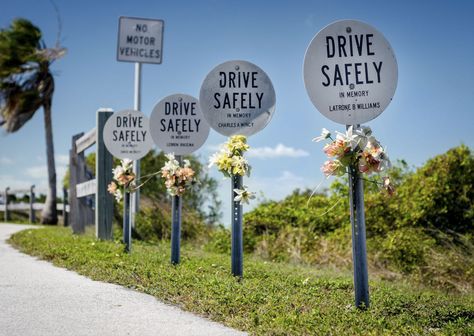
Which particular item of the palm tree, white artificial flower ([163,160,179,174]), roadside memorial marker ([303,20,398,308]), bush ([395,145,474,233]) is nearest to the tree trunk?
the palm tree

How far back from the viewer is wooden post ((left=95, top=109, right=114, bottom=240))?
12.0m

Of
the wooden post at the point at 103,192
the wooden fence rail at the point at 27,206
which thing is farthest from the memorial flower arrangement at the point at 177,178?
the wooden fence rail at the point at 27,206

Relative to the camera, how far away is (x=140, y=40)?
1449 cm

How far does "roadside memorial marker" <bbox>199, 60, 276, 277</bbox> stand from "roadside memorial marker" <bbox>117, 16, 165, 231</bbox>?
7675 mm

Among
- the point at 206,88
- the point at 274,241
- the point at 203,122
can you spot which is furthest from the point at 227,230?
the point at 206,88

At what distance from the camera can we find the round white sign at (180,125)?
8086mm

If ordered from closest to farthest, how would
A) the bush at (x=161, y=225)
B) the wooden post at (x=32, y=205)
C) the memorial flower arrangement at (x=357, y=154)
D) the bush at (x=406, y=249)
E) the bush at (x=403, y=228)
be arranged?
the memorial flower arrangement at (x=357, y=154) → the bush at (x=403, y=228) → the bush at (x=406, y=249) → the bush at (x=161, y=225) → the wooden post at (x=32, y=205)

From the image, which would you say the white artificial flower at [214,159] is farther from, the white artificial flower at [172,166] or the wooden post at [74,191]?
the wooden post at [74,191]

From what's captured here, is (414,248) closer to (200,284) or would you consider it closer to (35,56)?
(200,284)

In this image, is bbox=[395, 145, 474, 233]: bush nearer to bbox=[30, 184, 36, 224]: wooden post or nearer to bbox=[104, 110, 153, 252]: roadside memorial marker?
bbox=[104, 110, 153, 252]: roadside memorial marker

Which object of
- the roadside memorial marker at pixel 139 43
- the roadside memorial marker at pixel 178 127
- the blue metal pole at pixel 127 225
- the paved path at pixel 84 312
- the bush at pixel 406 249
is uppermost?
the roadside memorial marker at pixel 139 43

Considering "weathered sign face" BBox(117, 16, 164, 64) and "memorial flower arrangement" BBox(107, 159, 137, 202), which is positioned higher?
"weathered sign face" BBox(117, 16, 164, 64)

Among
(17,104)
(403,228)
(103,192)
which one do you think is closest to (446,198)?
(403,228)

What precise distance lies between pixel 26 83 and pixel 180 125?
1807 centimetres
